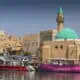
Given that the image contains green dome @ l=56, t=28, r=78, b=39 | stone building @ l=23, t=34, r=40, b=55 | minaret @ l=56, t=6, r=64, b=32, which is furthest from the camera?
stone building @ l=23, t=34, r=40, b=55

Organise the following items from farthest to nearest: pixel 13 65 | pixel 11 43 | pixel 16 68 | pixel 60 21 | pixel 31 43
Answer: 1. pixel 11 43
2. pixel 31 43
3. pixel 60 21
4. pixel 13 65
5. pixel 16 68

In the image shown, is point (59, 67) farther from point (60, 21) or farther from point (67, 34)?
point (60, 21)

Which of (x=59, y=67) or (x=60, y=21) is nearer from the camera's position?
(x=59, y=67)

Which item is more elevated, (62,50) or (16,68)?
(62,50)

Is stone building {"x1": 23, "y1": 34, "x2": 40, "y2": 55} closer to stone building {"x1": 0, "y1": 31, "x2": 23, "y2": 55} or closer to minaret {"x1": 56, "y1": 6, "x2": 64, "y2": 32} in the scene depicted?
stone building {"x1": 0, "y1": 31, "x2": 23, "y2": 55}

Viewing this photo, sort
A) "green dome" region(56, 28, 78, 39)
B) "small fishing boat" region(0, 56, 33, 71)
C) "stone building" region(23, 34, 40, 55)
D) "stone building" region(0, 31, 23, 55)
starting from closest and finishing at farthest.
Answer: "small fishing boat" region(0, 56, 33, 71), "green dome" region(56, 28, 78, 39), "stone building" region(0, 31, 23, 55), "stone building" region(23, 34, 40, 55)

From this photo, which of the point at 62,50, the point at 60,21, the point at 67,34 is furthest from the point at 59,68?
the point at 60,21

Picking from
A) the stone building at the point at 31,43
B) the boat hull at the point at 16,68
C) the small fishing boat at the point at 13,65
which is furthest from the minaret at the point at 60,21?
the boat hull at the point at 16,68

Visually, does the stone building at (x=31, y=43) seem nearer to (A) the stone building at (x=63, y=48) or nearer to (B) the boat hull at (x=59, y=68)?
(A) the stone building at (x=63, y=48)

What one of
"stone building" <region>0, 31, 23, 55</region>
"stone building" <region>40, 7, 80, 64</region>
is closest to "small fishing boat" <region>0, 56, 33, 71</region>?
"stone building" <region>40, 7, 80, 64</region>

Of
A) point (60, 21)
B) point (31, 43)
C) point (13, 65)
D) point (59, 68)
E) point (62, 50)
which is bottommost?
point (59, 68)

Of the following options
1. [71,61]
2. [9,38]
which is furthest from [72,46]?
[9,38]

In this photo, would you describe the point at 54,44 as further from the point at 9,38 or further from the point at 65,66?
the point at 9,38

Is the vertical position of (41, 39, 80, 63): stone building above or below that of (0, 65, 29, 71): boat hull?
above
